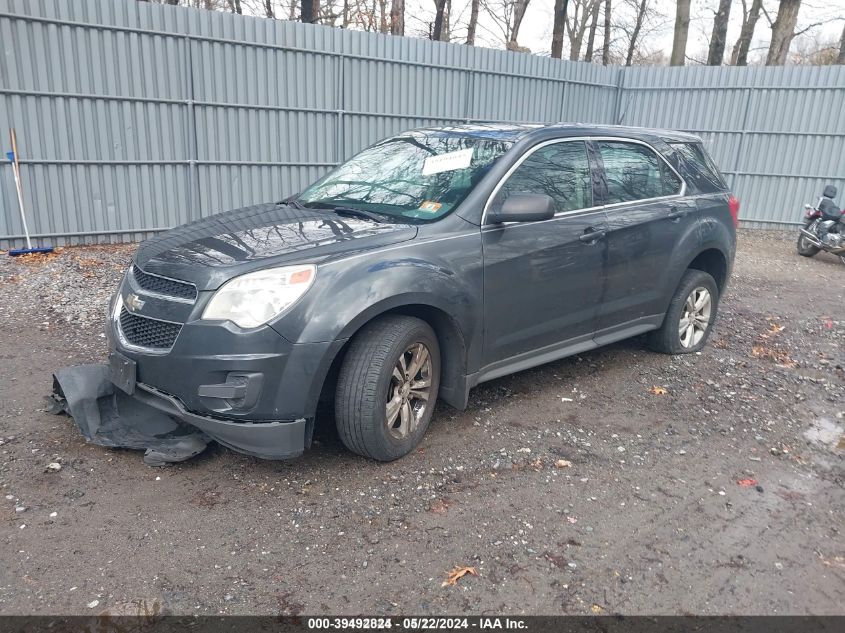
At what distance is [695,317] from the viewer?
5.72 m

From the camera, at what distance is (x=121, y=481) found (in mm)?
3406

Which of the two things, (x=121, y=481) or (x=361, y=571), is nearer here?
(x=361, y=571)

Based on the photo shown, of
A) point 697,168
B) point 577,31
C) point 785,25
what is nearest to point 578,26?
point 577,31

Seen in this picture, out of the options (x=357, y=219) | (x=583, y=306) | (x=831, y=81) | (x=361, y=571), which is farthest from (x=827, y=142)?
(x=361, y=571)

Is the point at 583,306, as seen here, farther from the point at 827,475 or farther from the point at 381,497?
the point at 381,497

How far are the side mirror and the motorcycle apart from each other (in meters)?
8.82

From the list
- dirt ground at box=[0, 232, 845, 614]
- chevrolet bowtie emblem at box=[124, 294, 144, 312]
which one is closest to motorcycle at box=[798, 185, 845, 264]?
dirt ground at box=[0, 232, 845, 614]

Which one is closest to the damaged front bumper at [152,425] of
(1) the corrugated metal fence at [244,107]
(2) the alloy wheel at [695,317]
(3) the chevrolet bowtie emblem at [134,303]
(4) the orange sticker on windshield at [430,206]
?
(3) the chevrolet bowtie emblem at [134,303]

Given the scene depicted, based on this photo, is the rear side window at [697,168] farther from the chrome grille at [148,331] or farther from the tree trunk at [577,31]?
the tree trunk at [577,31]

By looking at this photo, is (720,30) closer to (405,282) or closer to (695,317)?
(695,317)

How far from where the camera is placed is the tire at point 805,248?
1112cm

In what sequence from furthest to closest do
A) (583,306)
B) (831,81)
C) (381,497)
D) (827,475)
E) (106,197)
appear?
(831,81)
(106,197)
(583,306)
(827,475)
(381,497)

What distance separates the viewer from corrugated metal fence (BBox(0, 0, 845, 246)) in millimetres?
8555

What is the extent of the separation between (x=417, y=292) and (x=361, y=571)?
1400 mm
